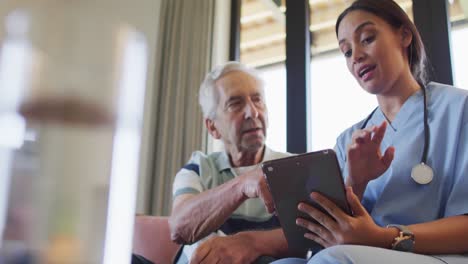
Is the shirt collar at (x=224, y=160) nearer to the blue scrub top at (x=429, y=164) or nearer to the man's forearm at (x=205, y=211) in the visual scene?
the man's forearm at (x=205, y=211)

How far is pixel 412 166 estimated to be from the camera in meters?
1.00

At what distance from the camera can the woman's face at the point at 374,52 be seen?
1.15 m

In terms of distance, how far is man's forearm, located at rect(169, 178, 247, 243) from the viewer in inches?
46.9

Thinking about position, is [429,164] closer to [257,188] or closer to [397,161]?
[397,161]

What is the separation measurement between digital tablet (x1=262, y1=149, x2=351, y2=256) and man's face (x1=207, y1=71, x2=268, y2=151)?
0.52 metres

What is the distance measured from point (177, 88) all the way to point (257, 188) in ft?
5.41

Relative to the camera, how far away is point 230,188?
1194 mm

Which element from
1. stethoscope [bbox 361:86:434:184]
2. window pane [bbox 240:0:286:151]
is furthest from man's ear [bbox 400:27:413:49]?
window pane [bbox 240:0:286:151]

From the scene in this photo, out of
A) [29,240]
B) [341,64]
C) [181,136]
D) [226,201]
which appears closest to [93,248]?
[29,240]

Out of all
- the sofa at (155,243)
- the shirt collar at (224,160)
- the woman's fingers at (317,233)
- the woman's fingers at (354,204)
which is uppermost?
the shirt collar at (224,160)

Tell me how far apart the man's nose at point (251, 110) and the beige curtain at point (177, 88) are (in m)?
1.02

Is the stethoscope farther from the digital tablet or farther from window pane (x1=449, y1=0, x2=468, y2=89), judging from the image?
window pane (x1=449, y1=0, x2=468, y2=89)

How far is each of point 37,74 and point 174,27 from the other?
7.98ft

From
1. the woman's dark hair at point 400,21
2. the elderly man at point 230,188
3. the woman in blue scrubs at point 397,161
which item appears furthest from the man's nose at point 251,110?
the woman's dark hair at point 400,21
